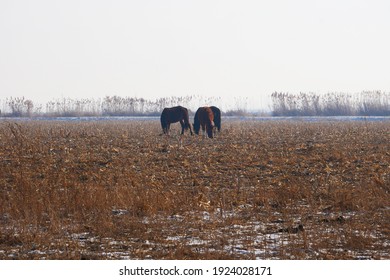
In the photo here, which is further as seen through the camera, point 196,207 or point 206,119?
point 206,119

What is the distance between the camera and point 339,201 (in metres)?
10.5

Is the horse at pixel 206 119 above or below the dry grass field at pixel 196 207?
above

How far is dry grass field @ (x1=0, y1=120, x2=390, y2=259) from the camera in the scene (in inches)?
306

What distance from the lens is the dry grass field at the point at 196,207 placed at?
777cm

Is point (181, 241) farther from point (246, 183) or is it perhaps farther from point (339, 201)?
point (246, 183)

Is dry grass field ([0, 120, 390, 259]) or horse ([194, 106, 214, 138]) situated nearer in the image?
dry grass field ([0, 120, 390, 259])

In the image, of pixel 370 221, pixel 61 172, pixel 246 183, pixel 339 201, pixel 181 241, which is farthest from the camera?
pixel 61 172

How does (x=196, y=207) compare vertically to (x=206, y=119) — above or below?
below

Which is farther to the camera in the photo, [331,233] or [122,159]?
[122,159]

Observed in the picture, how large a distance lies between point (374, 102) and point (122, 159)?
51365 millimetres

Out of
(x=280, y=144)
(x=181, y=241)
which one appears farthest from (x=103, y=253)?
(x=280, y=144)

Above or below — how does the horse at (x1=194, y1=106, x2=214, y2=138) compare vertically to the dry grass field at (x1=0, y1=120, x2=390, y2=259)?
above

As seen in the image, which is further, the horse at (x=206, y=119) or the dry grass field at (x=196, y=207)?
the horse at (x=206, y=119)

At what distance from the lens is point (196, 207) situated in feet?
33.9
